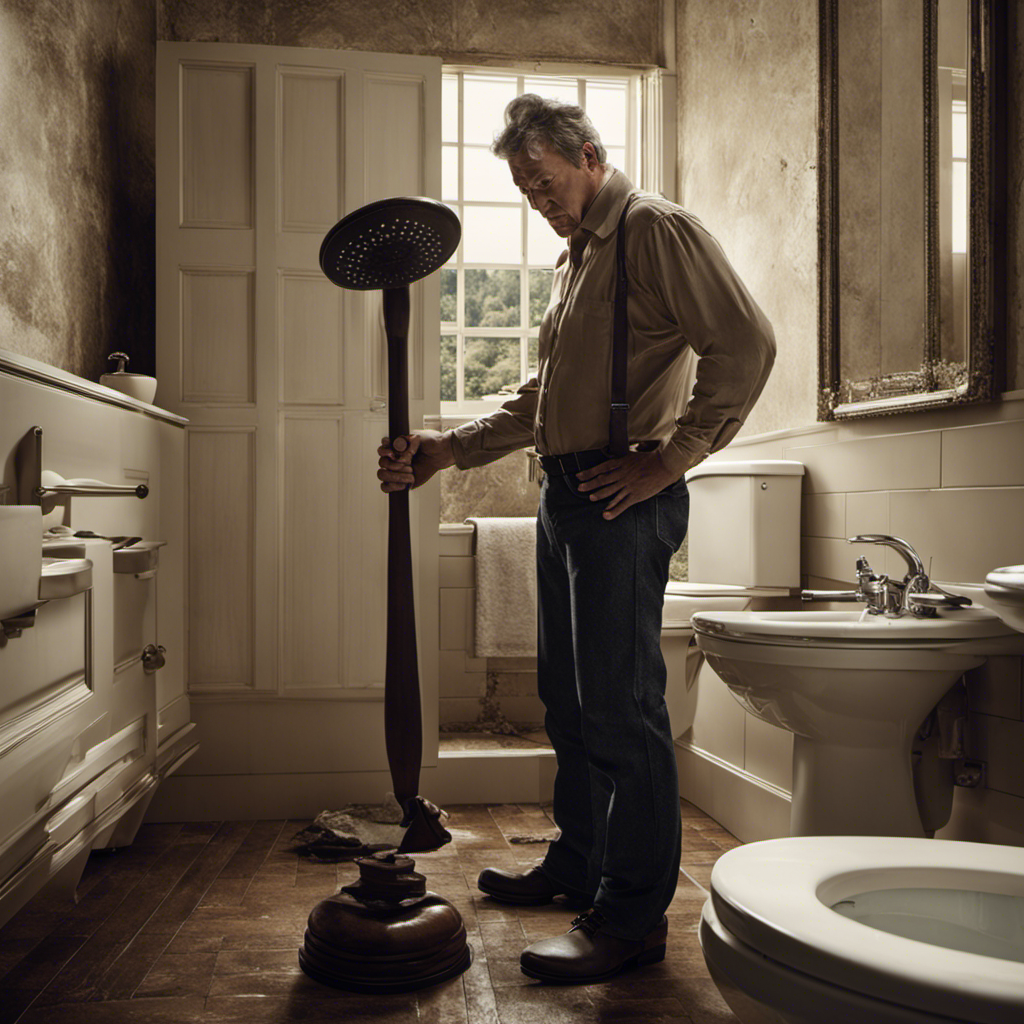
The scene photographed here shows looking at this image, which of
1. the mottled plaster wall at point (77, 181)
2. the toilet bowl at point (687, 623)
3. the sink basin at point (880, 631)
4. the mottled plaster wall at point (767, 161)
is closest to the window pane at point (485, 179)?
the mottled plaster wall at point (767, 161)

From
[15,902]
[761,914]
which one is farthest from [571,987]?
[761,914]

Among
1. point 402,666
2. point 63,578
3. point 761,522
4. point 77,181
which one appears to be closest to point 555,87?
point 77,181

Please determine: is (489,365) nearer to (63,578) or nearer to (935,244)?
(935,244)

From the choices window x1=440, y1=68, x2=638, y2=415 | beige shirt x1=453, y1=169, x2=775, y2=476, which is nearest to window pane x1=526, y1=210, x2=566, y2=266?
window x1=440, y1=68, x2=638, y2=415

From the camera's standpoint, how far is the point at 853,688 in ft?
5.50

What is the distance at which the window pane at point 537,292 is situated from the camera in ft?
12.5

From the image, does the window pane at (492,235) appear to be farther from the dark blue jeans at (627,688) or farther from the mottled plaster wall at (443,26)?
the dark blue jeans at (627,688)

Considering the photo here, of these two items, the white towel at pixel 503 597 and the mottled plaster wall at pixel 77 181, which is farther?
the white towel at pixel 503 597

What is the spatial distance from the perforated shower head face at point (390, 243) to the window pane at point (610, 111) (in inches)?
91.0

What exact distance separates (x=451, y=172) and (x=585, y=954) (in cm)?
292

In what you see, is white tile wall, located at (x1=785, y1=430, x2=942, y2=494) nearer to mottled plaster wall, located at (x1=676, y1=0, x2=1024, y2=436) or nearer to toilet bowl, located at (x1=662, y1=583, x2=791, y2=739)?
mottled plaster wall, located at (x1=676, y1=0, x2=1024, y2=436)

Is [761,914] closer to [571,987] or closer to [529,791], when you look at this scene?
[571,987]

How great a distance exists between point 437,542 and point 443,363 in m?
1.11

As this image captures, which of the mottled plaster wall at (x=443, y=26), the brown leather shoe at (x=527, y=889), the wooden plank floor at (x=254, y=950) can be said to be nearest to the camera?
the wooden plank floor at (x=254, y=950)
